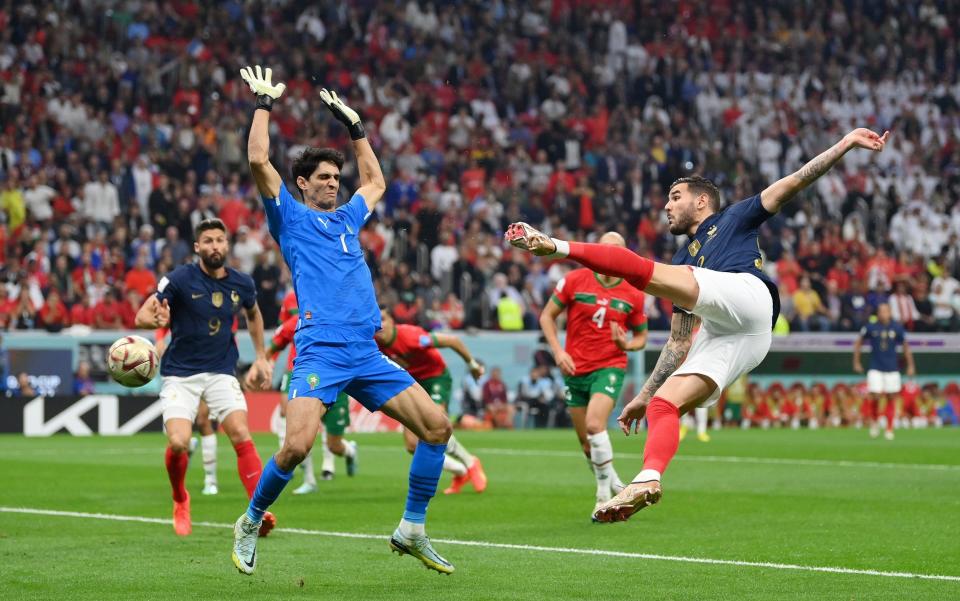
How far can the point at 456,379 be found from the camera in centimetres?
2869

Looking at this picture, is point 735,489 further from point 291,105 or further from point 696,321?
point 291,105

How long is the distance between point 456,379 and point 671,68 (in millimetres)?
14559

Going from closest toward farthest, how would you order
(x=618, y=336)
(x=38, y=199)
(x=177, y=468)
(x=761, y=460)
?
(x=177, y=468) → (x=618, y=336) → (x=761, y=460) → (x=38, y=199)

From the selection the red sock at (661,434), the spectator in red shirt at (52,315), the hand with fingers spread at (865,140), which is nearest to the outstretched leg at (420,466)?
the red sock at (661,434)

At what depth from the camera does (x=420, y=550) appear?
877cm

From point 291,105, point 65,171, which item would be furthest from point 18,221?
point 291,105

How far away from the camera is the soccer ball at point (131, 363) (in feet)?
34.0

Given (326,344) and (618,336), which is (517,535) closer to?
(618,336)

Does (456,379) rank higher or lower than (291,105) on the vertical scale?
lower

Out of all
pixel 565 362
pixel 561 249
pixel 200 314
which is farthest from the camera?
pixel 565 362

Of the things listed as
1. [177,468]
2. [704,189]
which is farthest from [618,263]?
[177,468]

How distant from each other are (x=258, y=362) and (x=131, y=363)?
1.09m

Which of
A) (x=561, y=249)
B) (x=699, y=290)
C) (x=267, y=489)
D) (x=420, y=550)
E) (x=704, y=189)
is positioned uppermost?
(x=704, y=189)

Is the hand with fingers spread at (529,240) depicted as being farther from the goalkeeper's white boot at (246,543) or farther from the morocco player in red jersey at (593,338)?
the morocco player in red jersey at (593,338)
